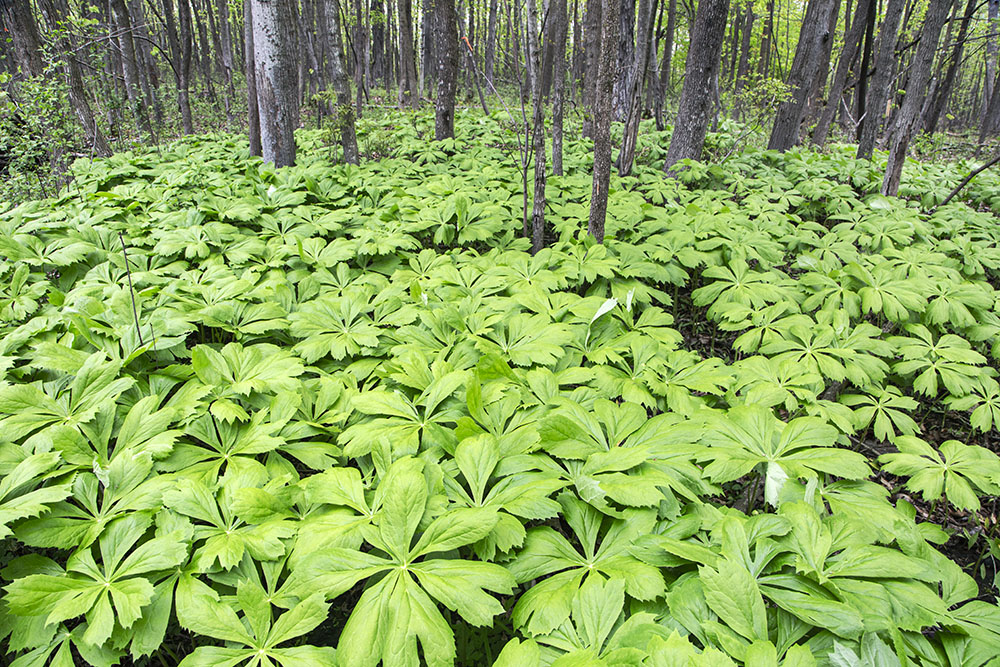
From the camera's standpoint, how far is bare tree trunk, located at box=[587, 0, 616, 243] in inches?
134

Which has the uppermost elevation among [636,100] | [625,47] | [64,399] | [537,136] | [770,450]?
[625,47]

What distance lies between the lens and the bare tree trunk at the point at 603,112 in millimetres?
3412

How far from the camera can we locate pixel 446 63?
22.8 feet

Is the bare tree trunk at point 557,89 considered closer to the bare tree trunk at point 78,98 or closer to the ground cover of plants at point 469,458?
the ground cover of plants at point 469,458

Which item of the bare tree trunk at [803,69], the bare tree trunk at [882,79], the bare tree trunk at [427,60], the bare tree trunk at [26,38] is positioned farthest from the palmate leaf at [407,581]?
the bare tree trunk at [427,60]

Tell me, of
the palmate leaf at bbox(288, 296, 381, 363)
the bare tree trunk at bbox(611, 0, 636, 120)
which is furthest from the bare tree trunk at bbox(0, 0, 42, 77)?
the bare tree trunk at bbox(611, 0, 636, 120)

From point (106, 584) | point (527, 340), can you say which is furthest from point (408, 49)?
point (106, 584)

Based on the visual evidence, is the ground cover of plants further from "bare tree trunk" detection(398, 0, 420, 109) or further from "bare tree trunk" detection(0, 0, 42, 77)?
"bare tree trunk" detection(398, 0, 420, 109)

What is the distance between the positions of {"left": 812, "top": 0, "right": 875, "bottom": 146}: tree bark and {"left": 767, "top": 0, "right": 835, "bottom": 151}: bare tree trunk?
2008 mm

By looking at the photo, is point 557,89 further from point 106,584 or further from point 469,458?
point 106,584

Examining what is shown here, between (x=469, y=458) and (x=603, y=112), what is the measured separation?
119 inches

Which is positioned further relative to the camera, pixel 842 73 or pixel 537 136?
pixel 842 73

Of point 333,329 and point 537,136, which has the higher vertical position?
point 537,136

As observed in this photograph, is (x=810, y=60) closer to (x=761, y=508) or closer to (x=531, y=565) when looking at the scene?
(x=761, y=508)
